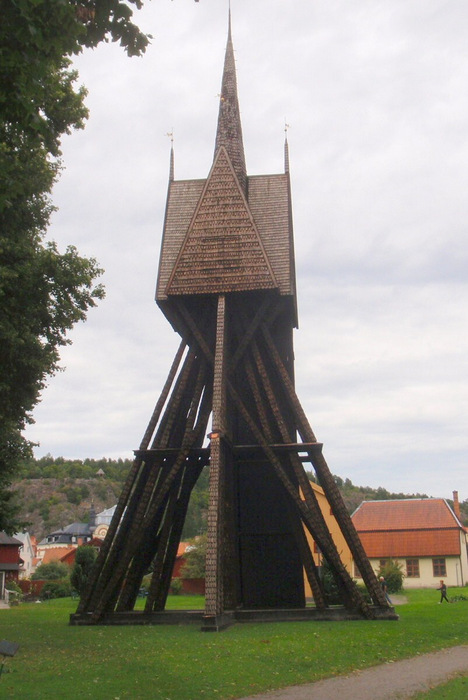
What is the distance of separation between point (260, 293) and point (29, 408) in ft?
19.7

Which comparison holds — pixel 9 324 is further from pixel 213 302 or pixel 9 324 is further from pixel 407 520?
pixel 407 520

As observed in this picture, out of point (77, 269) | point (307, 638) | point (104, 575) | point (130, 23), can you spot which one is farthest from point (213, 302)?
point (130, 23)

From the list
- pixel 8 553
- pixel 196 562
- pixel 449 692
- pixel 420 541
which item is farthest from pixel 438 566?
pixel 449 692

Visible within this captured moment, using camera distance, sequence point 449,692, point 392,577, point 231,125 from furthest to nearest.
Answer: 1. point 392,577
2. point 231,125
3. point 449,692

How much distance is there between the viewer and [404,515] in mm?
46750

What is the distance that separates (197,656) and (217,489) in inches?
195

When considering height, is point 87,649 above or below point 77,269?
below

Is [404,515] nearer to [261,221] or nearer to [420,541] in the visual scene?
[420,541]

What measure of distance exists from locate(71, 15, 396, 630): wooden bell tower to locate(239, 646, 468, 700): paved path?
211 inches

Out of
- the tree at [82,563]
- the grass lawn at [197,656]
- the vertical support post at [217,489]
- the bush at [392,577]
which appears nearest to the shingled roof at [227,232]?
the vertical support post at [217,489]

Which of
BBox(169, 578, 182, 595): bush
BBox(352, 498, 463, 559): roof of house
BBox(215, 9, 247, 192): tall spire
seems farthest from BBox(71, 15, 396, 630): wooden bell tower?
BBox(352, 498, 463, 559): roof of house

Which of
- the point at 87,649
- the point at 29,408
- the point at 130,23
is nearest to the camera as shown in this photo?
the point at 130,23

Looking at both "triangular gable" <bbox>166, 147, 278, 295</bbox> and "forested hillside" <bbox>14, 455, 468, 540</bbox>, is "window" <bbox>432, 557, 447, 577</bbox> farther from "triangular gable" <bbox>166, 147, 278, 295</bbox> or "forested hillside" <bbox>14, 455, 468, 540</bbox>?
"forested hillside" <bbox>14, 455, 468, 540</bbox>

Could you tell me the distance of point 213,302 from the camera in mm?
18359
